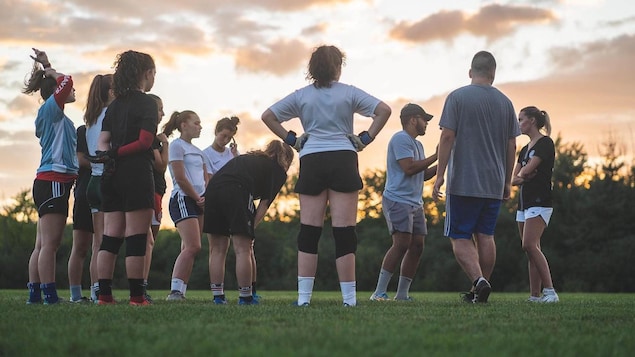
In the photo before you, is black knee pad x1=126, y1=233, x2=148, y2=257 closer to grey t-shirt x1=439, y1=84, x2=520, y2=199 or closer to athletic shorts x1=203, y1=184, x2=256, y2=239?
athletic shorts x1=203, y1=184, x2=256, y2=239

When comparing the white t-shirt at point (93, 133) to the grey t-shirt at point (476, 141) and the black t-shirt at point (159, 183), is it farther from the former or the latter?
the grey t-shirt at point (476, 141)

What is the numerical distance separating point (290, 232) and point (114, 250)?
5835 cm

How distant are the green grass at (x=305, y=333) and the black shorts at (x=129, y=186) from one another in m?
1.08

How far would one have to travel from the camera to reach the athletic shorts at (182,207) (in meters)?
9.30

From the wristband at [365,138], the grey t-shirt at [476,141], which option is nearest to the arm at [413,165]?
the grey t-shirt at [476,141]

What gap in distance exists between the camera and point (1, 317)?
18.9 ft

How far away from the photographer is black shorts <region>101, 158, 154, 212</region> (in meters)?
7.16

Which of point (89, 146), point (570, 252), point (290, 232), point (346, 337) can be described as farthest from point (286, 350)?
point (290, 232)

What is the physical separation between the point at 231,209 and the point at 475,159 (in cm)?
252

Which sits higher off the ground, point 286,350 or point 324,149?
point 324,149

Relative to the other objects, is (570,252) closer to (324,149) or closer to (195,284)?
(195,284)

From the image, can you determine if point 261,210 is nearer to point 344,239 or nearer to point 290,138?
point 290,138

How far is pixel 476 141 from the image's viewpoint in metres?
8.31

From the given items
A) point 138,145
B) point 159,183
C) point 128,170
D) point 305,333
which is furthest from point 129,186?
point 305,333
